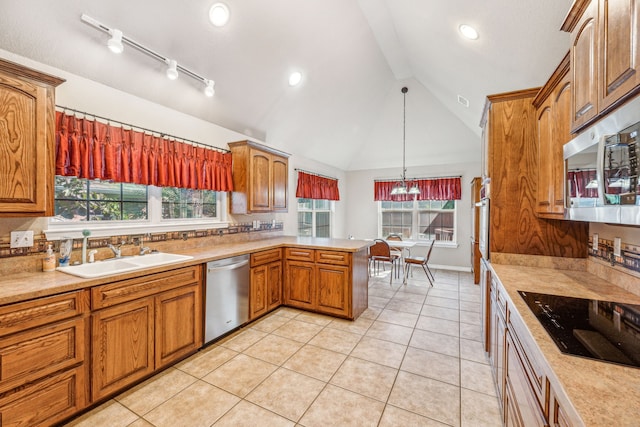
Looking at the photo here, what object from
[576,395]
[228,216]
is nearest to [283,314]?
[228,216]

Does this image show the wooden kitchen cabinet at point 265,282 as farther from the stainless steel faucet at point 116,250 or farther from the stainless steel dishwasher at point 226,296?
the stainless steel faucet at point 116,250

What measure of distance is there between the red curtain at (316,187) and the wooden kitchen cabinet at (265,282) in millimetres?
1918

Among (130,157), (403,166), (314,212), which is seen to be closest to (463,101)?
(403,166)

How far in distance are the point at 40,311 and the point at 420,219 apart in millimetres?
6268

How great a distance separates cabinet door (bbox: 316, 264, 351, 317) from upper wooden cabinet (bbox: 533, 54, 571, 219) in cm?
199

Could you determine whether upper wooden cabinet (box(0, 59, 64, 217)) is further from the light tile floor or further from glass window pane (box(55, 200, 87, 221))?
the light tile floor

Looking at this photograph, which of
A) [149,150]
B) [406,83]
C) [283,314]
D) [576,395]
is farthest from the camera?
[406,83]

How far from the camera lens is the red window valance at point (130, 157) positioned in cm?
213

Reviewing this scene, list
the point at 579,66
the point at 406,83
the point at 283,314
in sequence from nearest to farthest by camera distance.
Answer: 1. the point at 579,66
2. the point at 283,314
3. the point at 406,83

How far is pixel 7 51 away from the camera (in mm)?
1925

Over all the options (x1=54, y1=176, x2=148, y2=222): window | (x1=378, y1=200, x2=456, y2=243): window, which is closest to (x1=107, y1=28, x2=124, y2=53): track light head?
(x1=54, y1=176, x2=148, y2=222): window

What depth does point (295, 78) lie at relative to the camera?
3510 mm

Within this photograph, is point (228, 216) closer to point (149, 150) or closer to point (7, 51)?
point (149, 150)

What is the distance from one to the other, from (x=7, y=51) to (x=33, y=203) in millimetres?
1157
